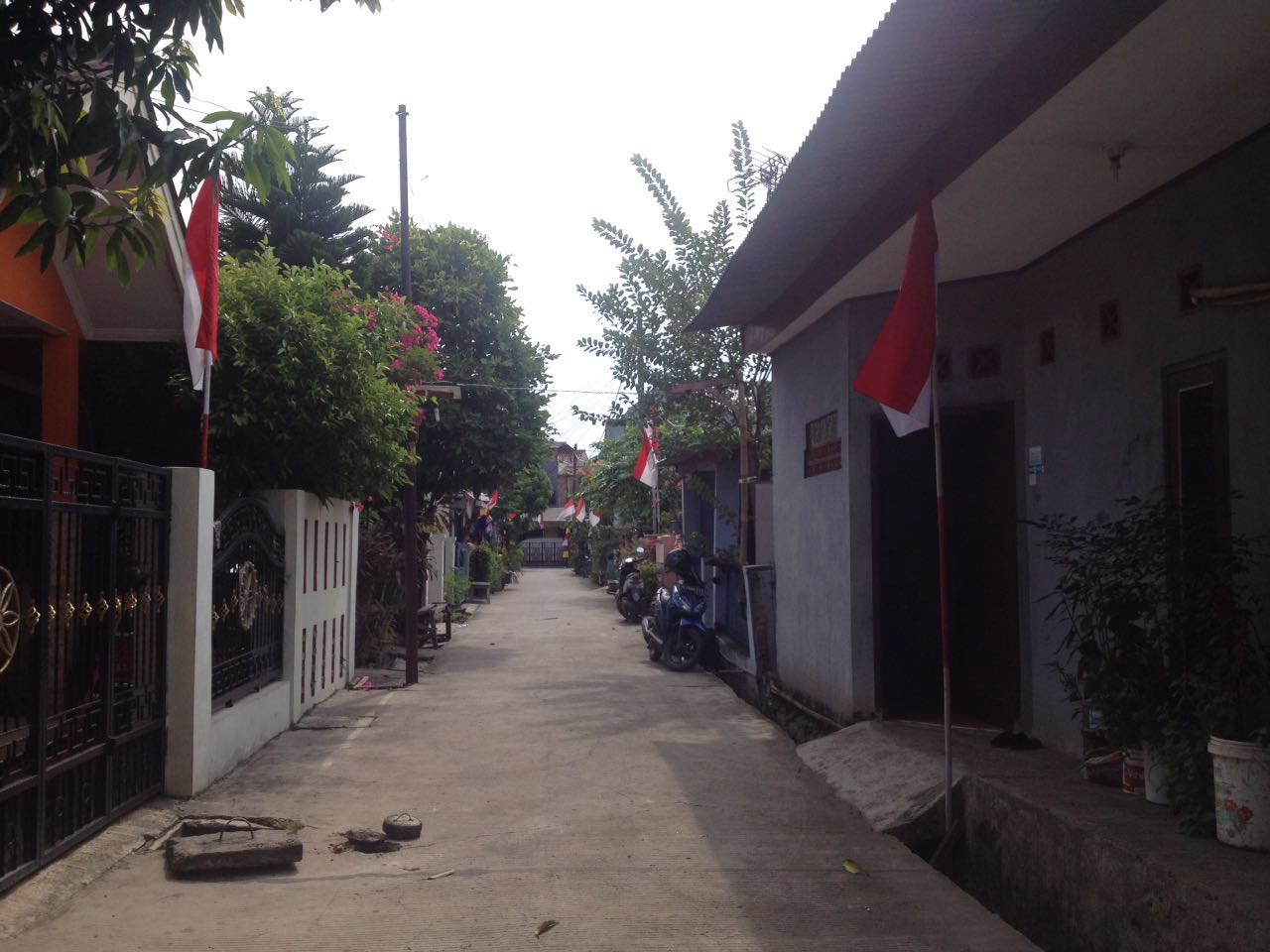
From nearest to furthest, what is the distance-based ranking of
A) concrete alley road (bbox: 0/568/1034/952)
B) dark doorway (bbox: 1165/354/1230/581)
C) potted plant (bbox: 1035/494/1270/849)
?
potted plant (bbox: 1035/494/1270/849) < concrete alley road (bbox: 0/568/1034/952) < dark doorway (bbox: 1165/354/1230/581)

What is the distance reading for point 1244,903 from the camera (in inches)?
150

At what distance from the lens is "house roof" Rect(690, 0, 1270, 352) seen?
4555 millimetres

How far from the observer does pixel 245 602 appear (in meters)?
8.44

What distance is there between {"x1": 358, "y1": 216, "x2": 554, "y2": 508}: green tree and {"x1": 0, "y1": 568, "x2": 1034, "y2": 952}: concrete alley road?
749 centimetres

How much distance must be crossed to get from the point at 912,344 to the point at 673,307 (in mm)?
9191

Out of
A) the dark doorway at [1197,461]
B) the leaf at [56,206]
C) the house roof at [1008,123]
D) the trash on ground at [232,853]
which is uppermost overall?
the house roof at [1008,123]

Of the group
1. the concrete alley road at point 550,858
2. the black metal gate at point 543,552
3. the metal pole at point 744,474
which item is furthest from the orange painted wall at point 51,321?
the black metal gate at point 543,552

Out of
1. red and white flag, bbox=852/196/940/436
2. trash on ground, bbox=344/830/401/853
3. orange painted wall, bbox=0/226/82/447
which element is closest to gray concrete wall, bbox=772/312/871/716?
red and white flag, bbox=852/196/940/436

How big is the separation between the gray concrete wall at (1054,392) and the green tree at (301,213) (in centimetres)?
790

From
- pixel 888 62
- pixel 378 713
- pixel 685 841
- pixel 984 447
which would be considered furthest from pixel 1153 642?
pixel 378 713

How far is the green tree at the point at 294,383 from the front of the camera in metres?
9.56

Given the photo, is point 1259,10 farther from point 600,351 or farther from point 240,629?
point 600,351

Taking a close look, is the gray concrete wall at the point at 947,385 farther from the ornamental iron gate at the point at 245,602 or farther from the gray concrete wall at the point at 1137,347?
the ornamental iron gate at the point at 245,602

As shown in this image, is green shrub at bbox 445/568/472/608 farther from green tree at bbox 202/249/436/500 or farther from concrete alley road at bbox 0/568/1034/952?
concrete alley road at bbox 0/568/1034/952
